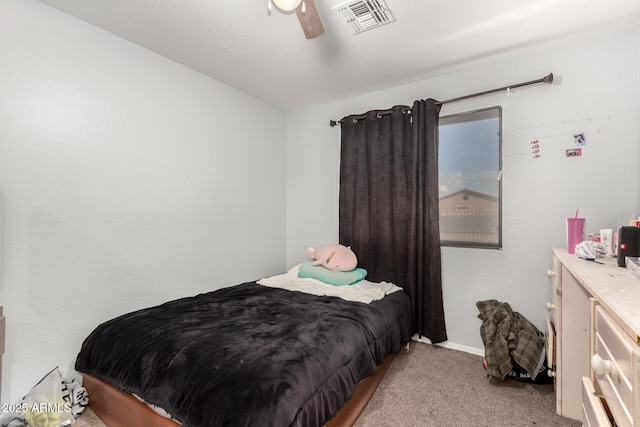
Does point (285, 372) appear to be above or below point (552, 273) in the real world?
below

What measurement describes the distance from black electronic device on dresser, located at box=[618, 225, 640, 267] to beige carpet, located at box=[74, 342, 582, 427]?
0.97m

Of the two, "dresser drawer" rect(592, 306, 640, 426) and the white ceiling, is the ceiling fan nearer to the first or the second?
the white ceiling

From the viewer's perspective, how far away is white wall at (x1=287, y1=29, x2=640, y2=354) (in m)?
2.06

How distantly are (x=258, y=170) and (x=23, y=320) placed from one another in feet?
7.06

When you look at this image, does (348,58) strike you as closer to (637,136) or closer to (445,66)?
(445,66)

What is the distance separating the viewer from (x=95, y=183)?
6.59 feet

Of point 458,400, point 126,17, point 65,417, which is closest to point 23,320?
point 65,417

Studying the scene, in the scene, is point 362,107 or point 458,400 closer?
point 458,400

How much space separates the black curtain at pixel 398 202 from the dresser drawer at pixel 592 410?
147 cm

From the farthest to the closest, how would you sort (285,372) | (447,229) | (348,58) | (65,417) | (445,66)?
1. (447,229)
2. (445,66)
3. (348,58)
4. (65,417)
5. (285,372)

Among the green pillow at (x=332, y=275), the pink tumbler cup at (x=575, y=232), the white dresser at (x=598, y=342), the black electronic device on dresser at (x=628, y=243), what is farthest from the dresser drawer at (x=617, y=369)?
the green pillow at (x=332, y=275)

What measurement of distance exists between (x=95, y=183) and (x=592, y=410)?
2749 mm

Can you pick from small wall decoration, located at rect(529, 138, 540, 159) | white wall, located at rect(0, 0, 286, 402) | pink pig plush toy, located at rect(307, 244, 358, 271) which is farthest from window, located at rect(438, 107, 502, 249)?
white wall, located at rect(0, 0, 286, 402)

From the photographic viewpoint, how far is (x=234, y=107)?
9.86 feet
